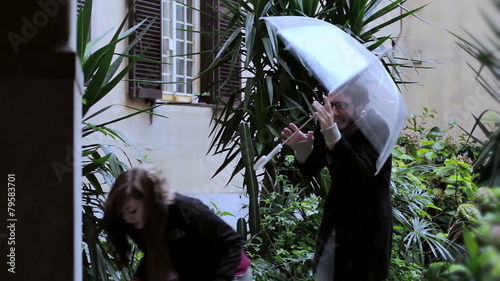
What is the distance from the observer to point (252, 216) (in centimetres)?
507

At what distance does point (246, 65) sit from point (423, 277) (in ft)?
6.35

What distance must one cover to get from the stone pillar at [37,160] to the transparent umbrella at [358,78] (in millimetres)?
1084

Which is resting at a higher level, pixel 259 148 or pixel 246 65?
pixel 246 65

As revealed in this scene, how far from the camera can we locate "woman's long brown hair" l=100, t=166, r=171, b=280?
2695 mm

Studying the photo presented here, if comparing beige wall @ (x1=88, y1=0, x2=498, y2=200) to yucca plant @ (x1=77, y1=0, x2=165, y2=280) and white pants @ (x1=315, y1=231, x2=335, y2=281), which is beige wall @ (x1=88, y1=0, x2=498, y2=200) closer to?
yucca plant @ (x1=77, y1=0, x2=165, y2=280)

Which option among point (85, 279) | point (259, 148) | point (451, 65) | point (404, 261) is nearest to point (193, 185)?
point (259, 148)

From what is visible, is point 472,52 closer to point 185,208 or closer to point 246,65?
point 185,208

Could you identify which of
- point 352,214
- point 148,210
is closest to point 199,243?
point 148,210

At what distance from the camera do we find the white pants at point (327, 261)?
3.52 m

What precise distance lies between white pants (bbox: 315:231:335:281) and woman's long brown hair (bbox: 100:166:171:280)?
1.03 metres

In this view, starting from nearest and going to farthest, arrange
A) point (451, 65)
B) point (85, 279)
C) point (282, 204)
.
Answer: point (85, 279) < point (282, 204) < point (451, 65)

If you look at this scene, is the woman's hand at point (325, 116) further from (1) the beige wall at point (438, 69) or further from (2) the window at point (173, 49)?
(1) the beige wall at point (438, 69)

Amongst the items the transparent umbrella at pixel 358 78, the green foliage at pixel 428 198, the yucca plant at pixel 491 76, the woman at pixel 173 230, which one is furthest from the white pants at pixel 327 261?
the yucca plant at pixel 491 76

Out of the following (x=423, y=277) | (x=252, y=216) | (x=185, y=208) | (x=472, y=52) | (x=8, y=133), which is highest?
(x=472, y=52)
